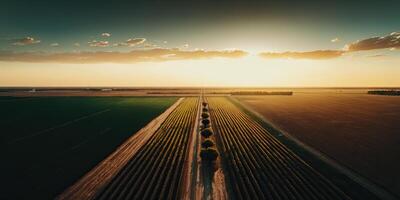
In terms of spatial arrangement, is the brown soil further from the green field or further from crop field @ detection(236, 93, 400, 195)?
crop field @ detection(236, 93, 400, 195)

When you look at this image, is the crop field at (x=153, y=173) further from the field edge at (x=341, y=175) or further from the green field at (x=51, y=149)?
the field edge at (x=341, y=175)

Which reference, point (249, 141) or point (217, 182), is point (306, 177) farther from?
point (249, 141)

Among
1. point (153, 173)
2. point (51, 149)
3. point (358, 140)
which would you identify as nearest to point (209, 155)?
point (153, 173)

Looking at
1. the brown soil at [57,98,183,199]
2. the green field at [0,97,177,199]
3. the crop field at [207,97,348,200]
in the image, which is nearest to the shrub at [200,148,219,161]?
the crop field at [207,97,348,200]

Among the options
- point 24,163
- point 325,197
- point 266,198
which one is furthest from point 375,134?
point 24,163

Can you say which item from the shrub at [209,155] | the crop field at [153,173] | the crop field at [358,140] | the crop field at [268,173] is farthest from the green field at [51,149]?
the crop field at [358,140]
